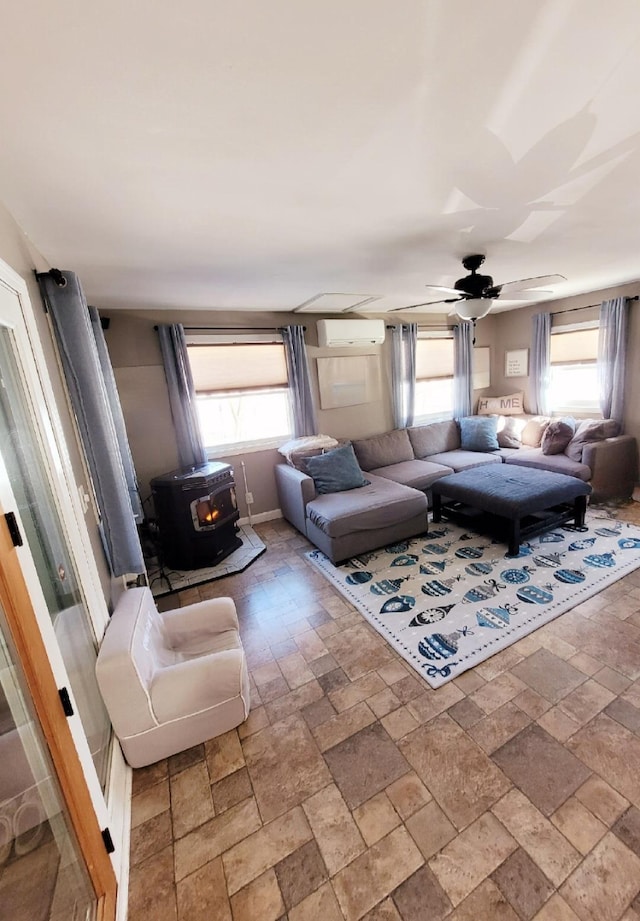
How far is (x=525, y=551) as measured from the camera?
3.08 meters

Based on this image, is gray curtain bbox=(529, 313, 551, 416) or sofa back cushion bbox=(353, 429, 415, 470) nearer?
sofa back cushion bbox=(353, 429, 415, 470)

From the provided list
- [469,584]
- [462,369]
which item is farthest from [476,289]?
[462,369]

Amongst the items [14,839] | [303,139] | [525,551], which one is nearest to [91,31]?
[303,139]

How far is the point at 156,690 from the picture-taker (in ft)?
5.03

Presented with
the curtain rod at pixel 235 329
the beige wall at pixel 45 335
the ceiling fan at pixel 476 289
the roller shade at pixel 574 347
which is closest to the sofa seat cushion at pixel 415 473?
the ceiling fan at pixel 476 289

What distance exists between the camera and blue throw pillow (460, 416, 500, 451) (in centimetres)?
487

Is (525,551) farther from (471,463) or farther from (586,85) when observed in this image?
(586,85)

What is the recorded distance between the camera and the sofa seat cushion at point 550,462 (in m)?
3.86

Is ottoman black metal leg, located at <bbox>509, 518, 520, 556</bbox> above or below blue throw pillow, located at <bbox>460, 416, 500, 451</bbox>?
below

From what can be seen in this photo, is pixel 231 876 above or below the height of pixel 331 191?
below

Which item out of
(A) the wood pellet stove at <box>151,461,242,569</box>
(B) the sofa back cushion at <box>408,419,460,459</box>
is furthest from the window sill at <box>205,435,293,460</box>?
(B) the sofa back cushion at <box>408,419,460,459</box>

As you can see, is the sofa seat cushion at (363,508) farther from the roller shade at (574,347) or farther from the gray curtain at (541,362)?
the roller shade at (574,347)

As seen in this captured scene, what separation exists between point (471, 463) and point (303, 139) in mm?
3882

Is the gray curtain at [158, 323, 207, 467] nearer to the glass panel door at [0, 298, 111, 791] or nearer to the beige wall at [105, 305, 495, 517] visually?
the beige wall at [105, 305, 495, 517]
